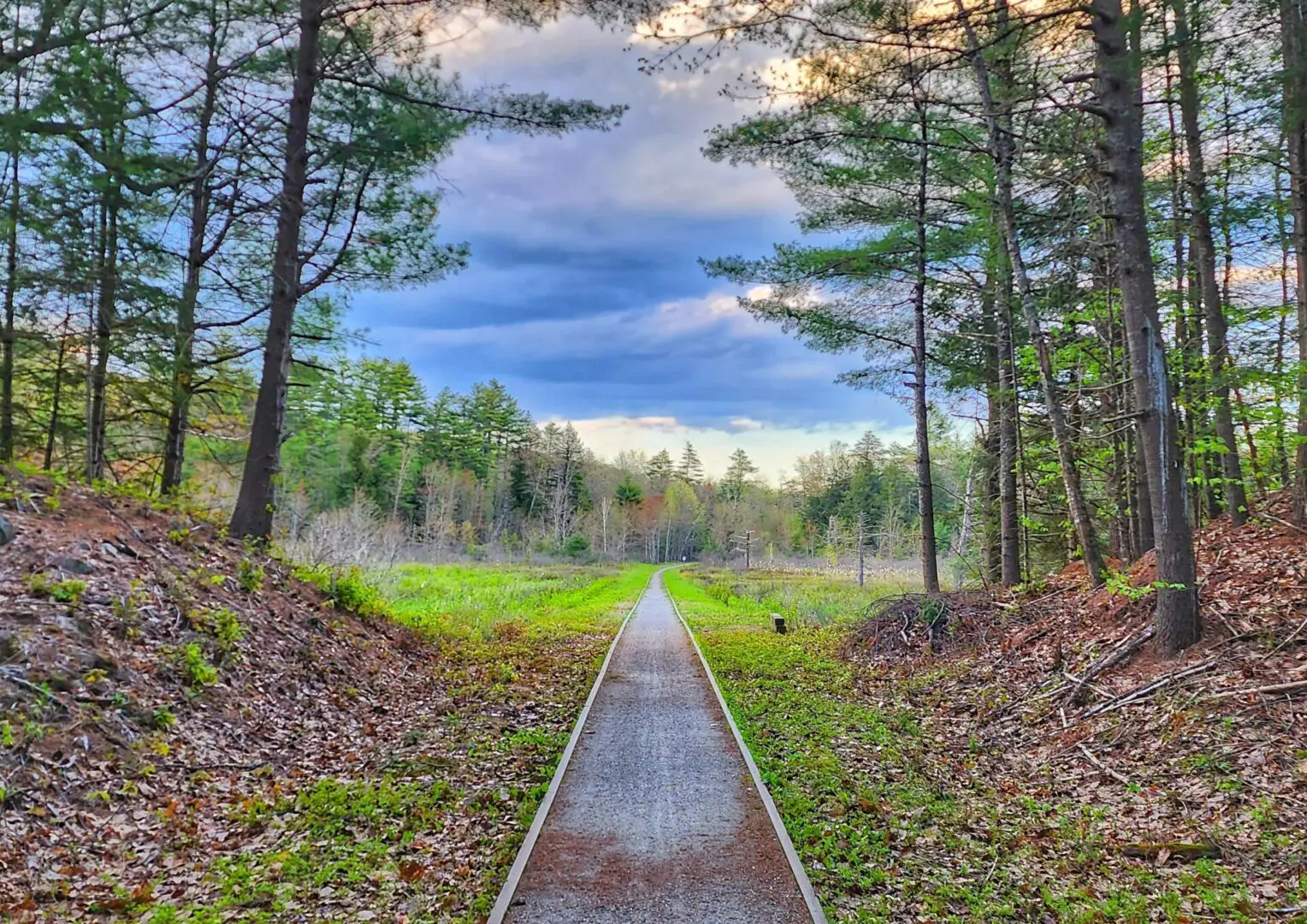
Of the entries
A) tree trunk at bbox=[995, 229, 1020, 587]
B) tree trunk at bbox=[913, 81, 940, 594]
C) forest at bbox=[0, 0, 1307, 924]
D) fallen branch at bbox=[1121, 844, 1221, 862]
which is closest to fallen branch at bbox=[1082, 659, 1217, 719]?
forest at bbox=[0, 0, 1307, 924]

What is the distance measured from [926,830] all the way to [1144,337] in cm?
553

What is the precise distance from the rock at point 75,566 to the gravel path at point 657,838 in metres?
5.19

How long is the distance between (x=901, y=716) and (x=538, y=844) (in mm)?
5465

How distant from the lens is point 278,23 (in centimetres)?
1095

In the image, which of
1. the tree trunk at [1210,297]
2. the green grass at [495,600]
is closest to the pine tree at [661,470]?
the green grass at [495,600]

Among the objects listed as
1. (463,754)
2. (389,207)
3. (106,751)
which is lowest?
(463,754)

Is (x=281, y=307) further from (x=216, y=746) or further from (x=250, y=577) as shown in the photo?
(x=216, y=746)

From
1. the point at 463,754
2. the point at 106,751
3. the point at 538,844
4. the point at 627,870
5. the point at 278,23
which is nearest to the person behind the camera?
the point at 627,870

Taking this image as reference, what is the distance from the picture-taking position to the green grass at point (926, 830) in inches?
169

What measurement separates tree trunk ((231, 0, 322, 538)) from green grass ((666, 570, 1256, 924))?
7.72 m

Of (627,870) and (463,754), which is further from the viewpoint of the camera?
(463,754)

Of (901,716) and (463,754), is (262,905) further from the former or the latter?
(901,716)

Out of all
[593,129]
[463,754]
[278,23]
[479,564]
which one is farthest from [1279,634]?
[479,564]

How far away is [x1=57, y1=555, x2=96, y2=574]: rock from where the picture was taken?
6.90 metres
